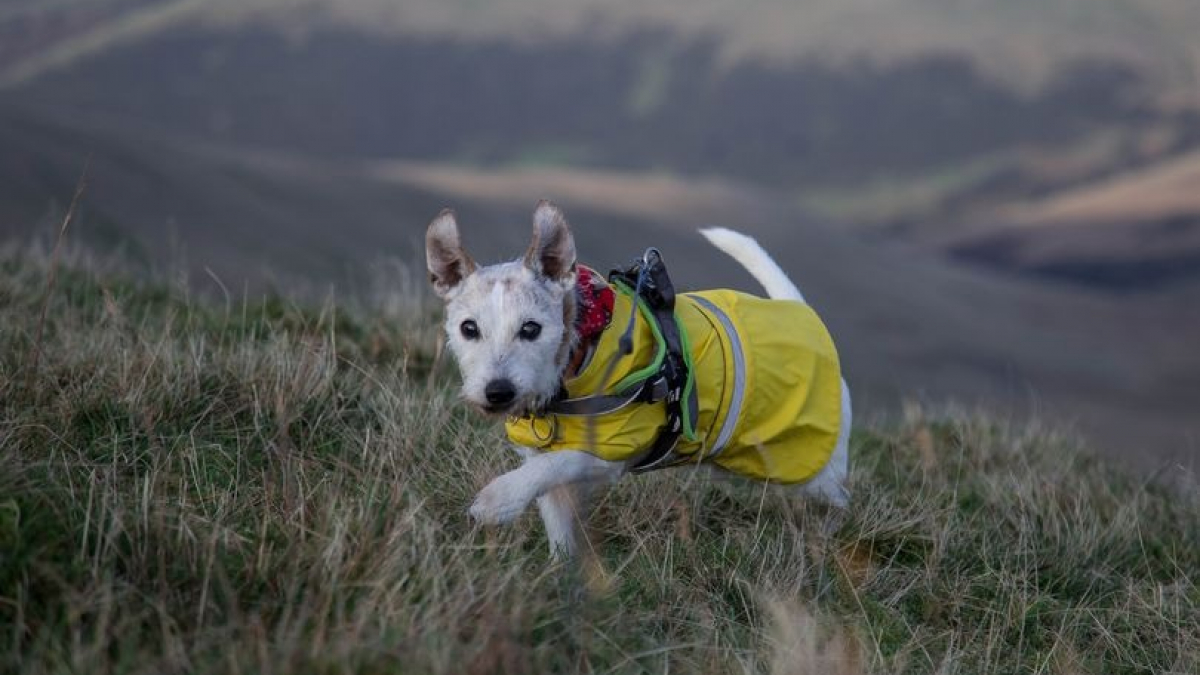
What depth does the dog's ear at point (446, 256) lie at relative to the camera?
4.27 metres

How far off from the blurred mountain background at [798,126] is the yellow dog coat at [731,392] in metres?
37.4

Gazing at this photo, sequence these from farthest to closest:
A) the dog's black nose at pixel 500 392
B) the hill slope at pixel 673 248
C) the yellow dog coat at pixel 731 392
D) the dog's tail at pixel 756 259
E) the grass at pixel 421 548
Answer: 1. the hill slope at pixel 673 248
2. the dog's tail at pixel 756 259
3. the yellow dog coat at pixel 731 392
4. the dog's black nose at pixel 500 392
5. the grass at pixel 421 548

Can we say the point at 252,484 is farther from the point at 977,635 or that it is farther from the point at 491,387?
the point at 977,635

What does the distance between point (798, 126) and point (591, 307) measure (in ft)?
365

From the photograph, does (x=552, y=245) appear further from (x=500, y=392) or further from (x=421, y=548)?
(x=421, y=548)

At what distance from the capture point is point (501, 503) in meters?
3.96

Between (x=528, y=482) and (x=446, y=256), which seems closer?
(x=528, y=482)

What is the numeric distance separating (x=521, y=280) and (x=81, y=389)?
1.82 m

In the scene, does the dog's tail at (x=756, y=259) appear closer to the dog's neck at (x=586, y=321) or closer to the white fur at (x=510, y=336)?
the dog's neck at (x=586, y=321)

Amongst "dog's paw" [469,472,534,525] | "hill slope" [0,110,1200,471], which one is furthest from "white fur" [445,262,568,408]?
"hill slope" [0,110,1200,471]

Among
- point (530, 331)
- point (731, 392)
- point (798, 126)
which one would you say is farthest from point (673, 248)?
point (798, 126)

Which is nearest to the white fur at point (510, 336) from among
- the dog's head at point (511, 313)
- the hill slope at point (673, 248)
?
the dog's head at point (511, 313)

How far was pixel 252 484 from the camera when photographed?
4309mm

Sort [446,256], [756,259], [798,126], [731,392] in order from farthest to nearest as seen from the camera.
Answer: [798,126] → [756,259] → [731,392] → [446,256]
